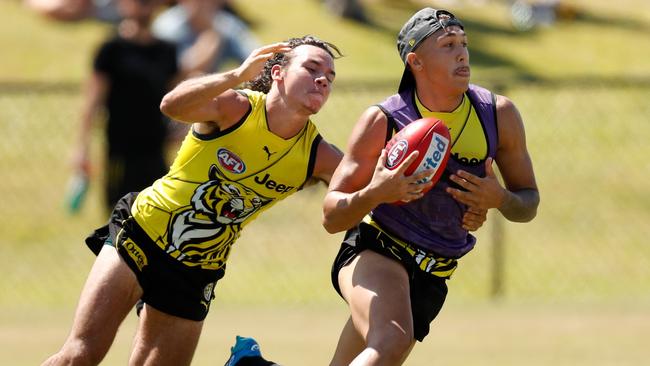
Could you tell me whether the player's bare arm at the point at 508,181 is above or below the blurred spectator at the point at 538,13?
below

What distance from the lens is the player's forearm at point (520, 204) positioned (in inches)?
254

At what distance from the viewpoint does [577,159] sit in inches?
597

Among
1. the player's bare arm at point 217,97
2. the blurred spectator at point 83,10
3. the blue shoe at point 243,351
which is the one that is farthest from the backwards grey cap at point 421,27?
the blurred spectator at point 83,10

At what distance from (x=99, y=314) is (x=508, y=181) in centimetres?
205

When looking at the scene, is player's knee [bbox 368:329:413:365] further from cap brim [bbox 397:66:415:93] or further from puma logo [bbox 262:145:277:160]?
cap brim [bbox 397:66:415:93]

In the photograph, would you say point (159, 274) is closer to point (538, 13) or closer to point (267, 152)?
point (267, 152)

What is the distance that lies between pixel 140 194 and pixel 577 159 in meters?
8.91

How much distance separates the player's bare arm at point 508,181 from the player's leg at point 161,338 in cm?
160

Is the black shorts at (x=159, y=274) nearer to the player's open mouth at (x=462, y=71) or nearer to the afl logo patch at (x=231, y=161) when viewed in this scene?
the afl logo patch at (x=231, y=161)

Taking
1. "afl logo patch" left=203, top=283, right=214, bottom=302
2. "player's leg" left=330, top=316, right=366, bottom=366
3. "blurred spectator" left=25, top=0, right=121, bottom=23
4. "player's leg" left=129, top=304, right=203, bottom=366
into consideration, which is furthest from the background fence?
"player's leg" left=330, top=316, right=366, bottom=366

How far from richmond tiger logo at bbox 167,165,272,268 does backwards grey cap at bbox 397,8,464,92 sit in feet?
3.20

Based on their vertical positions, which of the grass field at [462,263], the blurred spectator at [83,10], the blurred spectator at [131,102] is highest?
the blurred spectator at [83,10]

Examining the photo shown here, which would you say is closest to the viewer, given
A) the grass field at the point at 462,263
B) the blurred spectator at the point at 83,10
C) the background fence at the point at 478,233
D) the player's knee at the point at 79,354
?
the player's knee at the point at 79,354

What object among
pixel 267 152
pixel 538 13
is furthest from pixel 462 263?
pixel 538 13
